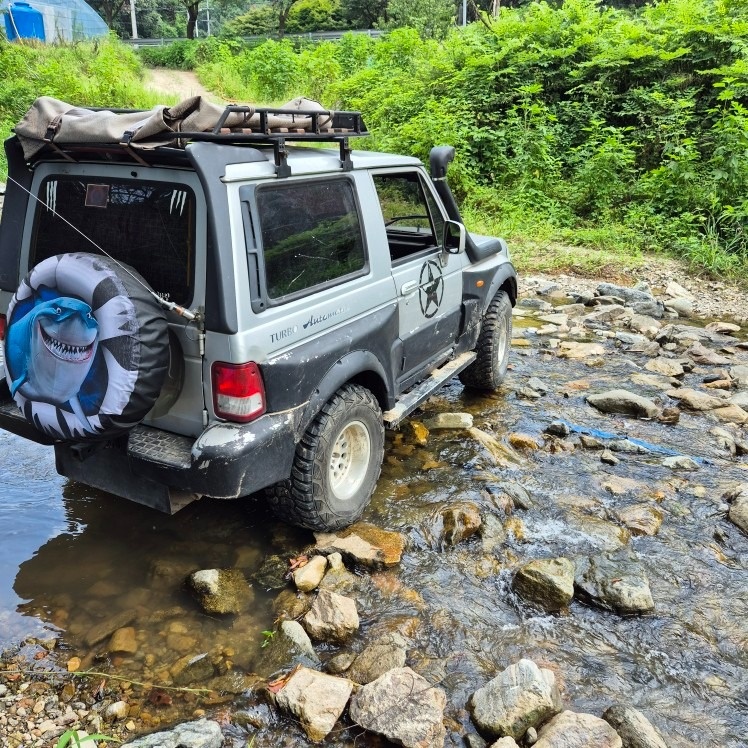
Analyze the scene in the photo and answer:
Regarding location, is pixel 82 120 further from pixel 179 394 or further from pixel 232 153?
pixel 179 394

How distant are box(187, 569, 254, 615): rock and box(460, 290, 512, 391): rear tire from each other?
3.08 m

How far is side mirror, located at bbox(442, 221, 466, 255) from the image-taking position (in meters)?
4.83

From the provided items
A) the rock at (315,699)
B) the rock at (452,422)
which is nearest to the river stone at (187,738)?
the rock at (315,699)

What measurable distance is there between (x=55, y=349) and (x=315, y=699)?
5.98ft

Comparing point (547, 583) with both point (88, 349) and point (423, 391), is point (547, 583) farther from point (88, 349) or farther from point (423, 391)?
point (88, 349)

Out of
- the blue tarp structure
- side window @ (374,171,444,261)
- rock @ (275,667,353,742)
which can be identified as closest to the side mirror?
side window @ (374,171,444,261)

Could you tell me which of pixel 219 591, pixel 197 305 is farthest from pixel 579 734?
pixel 197 305

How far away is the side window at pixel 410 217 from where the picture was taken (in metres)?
4.44

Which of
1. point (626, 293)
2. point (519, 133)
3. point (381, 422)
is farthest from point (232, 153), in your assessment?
point (519, 133)

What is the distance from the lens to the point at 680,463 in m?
4.85

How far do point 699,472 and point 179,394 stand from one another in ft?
12.0

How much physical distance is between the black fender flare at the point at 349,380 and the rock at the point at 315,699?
3.56 ft

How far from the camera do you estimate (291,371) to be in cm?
317

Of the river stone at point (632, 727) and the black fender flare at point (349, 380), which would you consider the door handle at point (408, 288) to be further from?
the river stone at point (632, 727)
